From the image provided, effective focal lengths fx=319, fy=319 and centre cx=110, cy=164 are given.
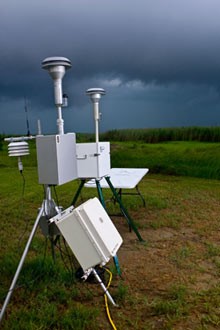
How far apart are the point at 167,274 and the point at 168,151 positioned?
6845mm

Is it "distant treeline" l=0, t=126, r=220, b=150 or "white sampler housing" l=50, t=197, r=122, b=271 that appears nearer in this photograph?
"white sampler housing" l=50, t=197, r=122, b=271

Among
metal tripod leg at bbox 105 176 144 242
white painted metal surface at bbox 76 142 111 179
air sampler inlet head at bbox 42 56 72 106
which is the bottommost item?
metal tripod leg at bbox 105 176 144 242

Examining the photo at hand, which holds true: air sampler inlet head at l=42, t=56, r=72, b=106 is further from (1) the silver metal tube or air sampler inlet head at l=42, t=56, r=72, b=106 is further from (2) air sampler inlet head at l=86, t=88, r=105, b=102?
(2) air sampler inlet head at l=86, t=88, r=105, b=102

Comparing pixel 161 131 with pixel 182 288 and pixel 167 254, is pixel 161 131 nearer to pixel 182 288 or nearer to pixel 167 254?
pixel 167 254

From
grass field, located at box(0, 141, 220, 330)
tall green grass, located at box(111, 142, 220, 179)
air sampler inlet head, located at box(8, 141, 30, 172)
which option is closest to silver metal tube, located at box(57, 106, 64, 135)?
air sampler inlet head, located at box(8, 141, 30, 172)

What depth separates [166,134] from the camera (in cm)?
1038

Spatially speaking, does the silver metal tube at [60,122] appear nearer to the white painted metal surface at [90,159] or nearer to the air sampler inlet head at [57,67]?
the air sampler inlet head at [57,67]

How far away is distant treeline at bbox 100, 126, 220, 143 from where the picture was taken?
9.75 meters

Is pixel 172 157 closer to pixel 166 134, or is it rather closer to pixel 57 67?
pixel 166 134

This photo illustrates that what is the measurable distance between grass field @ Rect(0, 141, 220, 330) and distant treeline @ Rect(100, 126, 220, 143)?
4277mm

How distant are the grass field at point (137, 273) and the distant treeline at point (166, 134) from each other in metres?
4.28

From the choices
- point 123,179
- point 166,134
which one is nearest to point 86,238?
point 123,179

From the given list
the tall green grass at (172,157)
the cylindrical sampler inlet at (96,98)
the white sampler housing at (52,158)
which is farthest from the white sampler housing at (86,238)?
the tall green grass at (172,157)

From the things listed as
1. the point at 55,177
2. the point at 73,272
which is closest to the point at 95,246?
the point at 55,177
